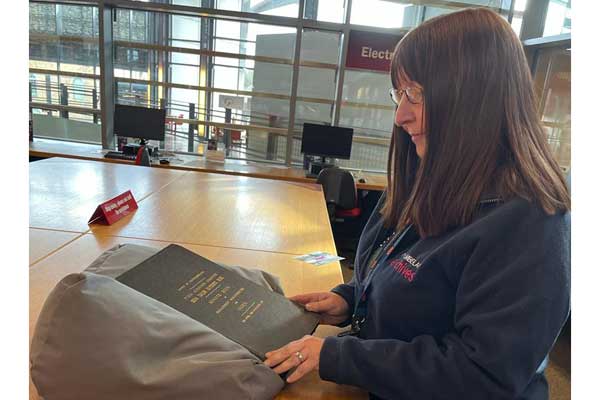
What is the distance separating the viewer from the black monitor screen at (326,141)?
4504 millimetres

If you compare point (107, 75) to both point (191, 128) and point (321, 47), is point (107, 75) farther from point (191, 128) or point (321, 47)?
point (321, 47)

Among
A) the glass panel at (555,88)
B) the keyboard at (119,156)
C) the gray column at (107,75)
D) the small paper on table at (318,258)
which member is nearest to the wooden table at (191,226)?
the small paper on table at (318,258)

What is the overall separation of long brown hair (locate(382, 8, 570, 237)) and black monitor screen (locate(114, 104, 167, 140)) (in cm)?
413

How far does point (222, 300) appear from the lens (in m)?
0.90

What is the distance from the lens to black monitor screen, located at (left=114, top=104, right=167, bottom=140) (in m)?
4.45

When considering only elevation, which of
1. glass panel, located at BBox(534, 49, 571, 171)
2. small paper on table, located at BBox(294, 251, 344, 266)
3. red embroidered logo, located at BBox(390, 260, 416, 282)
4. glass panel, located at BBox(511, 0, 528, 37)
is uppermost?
glass panel, located at BBox(511, 0, 528, 37)

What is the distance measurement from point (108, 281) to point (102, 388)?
0.17 m

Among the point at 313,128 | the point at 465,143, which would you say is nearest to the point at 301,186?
the point at 313,128

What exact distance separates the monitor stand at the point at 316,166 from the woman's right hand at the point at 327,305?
339 cm

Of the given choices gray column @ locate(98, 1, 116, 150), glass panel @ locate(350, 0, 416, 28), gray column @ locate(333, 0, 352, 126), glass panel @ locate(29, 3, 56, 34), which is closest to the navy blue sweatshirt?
gray column @ locate(333, 0, 352, 126)

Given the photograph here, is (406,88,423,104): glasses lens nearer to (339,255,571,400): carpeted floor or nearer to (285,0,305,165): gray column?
(339,255,571,400): carpeted floor

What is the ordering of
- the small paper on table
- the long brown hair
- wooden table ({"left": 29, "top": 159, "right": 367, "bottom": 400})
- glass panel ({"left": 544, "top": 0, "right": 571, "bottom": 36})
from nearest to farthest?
the long brown hair, wooden table ({"left": 29, "top": 159, "right": 367, "bottom": 400}), the small paper on table, glass panel ({"left": 544, "top": 0, "right": 571, "bottom": 36})

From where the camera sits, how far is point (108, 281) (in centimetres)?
69

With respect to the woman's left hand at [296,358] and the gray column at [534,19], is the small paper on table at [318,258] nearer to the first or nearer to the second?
the woman's left hand at [296,358]
